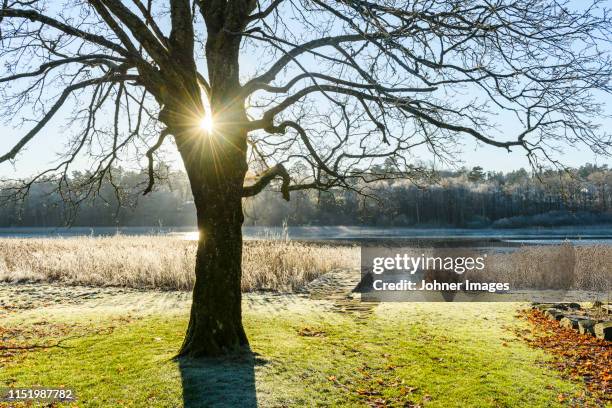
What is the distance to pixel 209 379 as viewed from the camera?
469 centimetres

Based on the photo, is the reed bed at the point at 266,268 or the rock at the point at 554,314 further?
the reed bed at the point at 266,268

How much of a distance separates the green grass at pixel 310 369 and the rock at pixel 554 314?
1.27 metres

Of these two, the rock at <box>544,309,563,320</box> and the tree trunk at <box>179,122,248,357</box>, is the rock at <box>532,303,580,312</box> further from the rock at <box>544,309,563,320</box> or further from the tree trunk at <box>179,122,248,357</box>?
the tree trunk at <box>179,122,248,357</box>

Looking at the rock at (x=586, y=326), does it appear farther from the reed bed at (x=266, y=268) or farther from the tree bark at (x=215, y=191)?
the reed bed at (x=266, y=268)

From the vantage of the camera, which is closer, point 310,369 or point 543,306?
point 310,369

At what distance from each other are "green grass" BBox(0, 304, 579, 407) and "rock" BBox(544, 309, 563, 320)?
4.16 ft

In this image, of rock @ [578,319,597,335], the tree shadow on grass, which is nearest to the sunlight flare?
the tree shadow on grass

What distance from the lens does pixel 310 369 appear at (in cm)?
511

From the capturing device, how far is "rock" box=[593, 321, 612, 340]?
6547 millimetres

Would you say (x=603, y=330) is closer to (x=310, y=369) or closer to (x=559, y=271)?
(x=310, y=369)

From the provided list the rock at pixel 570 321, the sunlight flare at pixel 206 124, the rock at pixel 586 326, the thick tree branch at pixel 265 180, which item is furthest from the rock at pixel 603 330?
the sunlight flare at pixel 206 124

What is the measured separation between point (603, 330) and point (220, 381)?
507 centimetres

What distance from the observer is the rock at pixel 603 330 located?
655 cm

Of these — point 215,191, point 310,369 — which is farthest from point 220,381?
point 215,191
